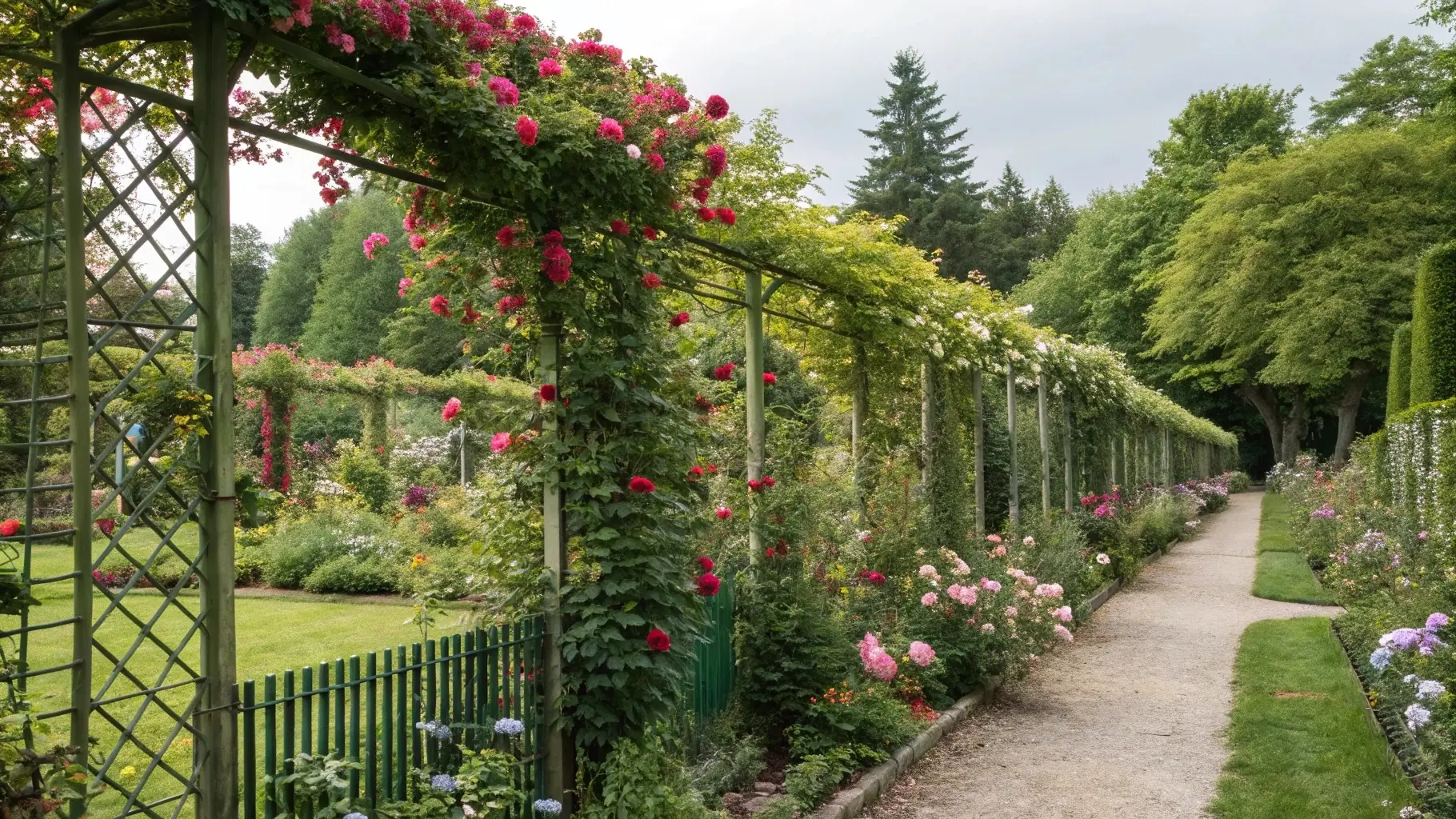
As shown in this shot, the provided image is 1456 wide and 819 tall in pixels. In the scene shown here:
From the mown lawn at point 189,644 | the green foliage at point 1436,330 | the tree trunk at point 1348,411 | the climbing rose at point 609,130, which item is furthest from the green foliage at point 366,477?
the tree trunk at point 1348,411

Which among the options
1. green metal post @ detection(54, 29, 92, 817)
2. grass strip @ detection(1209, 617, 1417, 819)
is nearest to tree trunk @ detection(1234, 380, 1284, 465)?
grass strip @ detection(1209, 617, 1417, 819)

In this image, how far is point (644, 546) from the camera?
424 cm

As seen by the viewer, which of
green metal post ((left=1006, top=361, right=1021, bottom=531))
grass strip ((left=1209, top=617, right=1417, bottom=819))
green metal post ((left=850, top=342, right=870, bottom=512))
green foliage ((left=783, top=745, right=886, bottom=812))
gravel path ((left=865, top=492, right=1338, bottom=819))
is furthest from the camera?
green metal post ((left=1006, top=361, right=1021, bottom=531))

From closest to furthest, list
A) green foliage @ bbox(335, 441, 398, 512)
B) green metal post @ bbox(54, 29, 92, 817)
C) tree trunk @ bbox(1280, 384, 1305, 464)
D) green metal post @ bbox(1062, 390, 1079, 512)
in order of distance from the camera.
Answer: green metal post @ bbox(54, 29, 92, 817), green metal post @ bbox(1062, 390, 1079, 512), green foliage @ bbox(335, 441, 398, 512), tree trunk @ bbox(1280, 384, 1305, 464)

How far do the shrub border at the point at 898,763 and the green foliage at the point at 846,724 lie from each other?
0.32 ft

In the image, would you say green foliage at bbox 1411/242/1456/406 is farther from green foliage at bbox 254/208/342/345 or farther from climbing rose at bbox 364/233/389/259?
green foliage at bbox 254/208/342/345

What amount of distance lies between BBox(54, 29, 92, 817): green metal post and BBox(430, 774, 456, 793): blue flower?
1048 millimetres

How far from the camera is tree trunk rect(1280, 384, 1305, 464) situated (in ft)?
115

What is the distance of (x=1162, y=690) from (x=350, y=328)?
32.0 meters

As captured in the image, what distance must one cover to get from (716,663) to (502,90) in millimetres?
3338

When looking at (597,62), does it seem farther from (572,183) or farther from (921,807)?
(921,807)

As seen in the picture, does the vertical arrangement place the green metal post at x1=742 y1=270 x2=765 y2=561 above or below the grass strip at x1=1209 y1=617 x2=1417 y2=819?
above

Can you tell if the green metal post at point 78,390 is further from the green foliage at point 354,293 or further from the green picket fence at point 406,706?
the green foliage at point 354,293

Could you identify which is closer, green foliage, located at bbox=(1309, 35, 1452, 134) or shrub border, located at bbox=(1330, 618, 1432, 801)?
shrub border, located at bbox=(1330, 618, 1432, 801)
